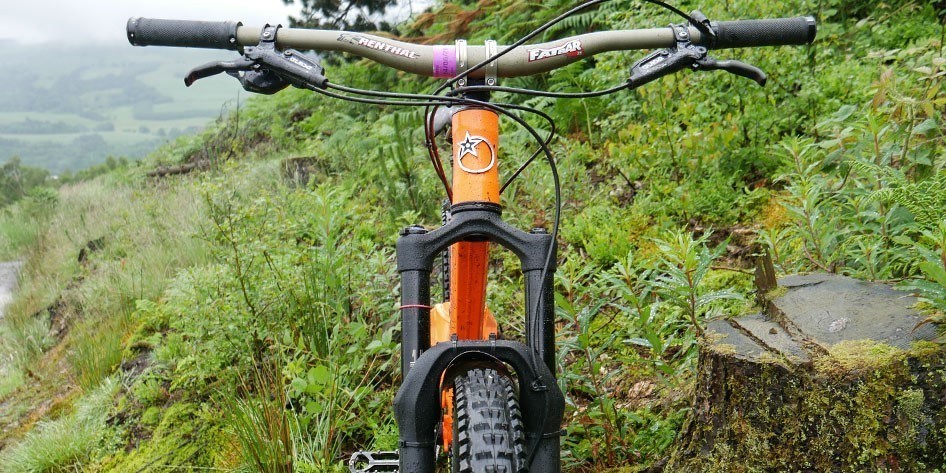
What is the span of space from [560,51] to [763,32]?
0.70m

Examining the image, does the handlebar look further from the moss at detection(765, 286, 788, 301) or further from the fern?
the moss at detection(765, 286, 788, 301)

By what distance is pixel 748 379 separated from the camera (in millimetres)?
1991

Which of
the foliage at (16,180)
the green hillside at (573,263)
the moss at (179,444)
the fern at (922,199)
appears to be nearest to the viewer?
the fern at (922,199)

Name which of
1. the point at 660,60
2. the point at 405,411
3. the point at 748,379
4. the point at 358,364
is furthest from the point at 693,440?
the point at 358,364

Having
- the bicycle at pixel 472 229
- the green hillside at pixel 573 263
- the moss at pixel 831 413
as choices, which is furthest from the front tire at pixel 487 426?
the green hillside at pixel 573 263

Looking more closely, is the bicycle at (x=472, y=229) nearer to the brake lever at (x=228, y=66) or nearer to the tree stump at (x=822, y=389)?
the brake lever at (x=228, y=66)

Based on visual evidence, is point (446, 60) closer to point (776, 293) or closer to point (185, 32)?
point (185, 32)

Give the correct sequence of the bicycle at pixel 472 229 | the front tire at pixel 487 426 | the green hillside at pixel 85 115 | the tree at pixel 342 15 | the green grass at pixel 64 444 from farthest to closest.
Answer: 1. the green hillside at pixel 85 115
2. the tree at pixel 342 15
3. the green grass at pixel 64 444
4. the bicycle at pixel 472 229
5. the front tire at pixel 487 426

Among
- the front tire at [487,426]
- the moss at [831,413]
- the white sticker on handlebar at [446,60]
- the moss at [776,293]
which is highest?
the white sticker on handlebar at [446,60]

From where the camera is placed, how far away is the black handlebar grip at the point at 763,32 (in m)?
2.07

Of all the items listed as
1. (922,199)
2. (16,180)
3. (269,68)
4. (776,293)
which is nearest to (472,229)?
(269,68)

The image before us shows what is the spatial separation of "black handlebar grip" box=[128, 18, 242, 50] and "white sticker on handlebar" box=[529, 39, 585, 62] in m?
0.95

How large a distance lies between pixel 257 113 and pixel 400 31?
337 cm

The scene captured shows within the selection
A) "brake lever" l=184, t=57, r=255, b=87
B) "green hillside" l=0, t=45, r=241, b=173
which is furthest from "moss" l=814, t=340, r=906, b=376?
"green hillside" l=0, t=45, r=241, b=173
